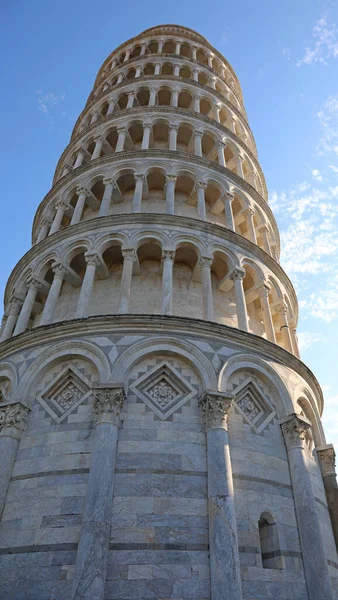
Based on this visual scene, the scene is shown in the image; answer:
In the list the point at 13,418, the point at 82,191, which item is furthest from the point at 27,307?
the point at 82,191

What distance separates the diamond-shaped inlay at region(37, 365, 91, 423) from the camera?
36.5 feet

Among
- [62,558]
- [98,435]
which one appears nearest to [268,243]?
[98,435]

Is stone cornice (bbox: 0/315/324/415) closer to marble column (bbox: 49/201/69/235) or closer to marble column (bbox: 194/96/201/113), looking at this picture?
marble column (bbox: 49/201/69/235)

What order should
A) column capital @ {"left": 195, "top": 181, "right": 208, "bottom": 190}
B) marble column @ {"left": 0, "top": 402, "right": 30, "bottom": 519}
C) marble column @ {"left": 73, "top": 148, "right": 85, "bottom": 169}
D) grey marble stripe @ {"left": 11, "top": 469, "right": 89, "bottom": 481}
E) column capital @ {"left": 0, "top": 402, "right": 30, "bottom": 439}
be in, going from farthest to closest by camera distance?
marble column @ {"left": 73, "top": 148, "right": 85, "bottom": 169}, column capital @ {"left": 195, "top": 181, "right": 208, "bottom": 190}, column capital @ {"left": 0, "top": 402, "right": 30, "bottom": 439}, marble column @ {"left": 0, "top": 402, "right": 30, "bottom": 519}, grey marble stripe @ {"left": 11, "top": 469, "right": 89, "bottom": 481}

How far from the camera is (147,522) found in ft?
29.8

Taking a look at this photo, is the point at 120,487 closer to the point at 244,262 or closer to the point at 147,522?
the point at 147,522

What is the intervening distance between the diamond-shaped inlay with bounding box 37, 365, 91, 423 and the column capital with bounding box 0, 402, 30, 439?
0.52 m

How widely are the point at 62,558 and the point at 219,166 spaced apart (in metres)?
14.9

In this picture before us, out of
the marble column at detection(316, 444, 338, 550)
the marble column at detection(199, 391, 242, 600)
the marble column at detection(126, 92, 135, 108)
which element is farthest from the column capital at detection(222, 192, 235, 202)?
the marble column at detection(316, 444, 338, 550)

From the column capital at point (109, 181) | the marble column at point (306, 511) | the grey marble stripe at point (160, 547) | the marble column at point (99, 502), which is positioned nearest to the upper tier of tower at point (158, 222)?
the column capital at point (109, 181)

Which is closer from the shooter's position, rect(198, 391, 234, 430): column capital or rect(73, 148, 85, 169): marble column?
rect(198, 391, 234, 430): column capital

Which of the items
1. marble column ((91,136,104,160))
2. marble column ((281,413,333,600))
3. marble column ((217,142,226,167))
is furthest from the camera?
marble column ((91,136,104,160))

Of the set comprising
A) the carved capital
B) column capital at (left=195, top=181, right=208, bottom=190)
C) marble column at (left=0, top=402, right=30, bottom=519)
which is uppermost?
column capital at (left=195, top=181, right=208, bottom=190)

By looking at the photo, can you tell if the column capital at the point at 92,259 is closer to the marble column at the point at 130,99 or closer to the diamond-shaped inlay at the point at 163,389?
the diamond-shaped inlay at the point at 163,389
